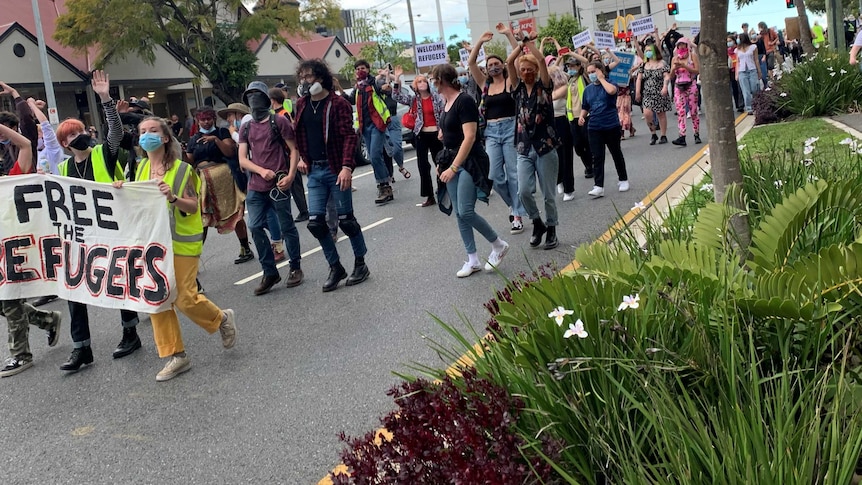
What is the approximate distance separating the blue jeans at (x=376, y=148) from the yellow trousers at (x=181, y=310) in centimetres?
660

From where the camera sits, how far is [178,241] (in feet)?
18.5

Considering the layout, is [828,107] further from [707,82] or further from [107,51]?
[107,51]

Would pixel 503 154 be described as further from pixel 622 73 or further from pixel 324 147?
pixel 622 73

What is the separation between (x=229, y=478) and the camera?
3824mm

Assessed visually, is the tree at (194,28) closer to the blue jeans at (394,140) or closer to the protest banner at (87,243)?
the blue jeans at (394,140)

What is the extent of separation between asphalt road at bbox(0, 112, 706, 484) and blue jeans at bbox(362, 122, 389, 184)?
11.8ft

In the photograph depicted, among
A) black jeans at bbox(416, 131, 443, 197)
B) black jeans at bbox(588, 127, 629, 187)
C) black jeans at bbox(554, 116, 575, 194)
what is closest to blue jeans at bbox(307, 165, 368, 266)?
black jeans at bbox(554, 116, 575, 194)

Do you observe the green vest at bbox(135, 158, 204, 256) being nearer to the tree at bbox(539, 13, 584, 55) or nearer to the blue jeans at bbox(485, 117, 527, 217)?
the blue jeans at bbox(485, 117, 527, 217)

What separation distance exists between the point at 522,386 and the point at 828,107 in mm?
12214

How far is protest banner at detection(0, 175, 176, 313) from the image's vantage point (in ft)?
18.2

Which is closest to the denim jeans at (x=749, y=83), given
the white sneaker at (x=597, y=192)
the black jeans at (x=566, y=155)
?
the black jeans at (x=566, y=155)

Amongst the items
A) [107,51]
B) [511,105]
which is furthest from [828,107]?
[107,51]

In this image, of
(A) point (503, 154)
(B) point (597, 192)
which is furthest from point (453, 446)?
(B) point (597, 192)

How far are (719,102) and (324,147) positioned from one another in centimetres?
408
